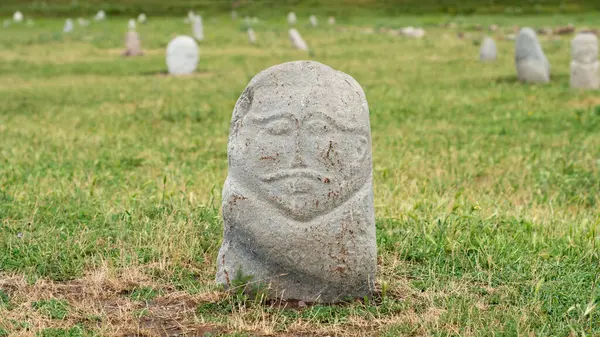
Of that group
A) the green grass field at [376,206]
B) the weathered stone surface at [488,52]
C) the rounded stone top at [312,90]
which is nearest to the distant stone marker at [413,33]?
the weathered stone surface at [488,52]

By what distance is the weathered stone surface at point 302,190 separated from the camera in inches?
181

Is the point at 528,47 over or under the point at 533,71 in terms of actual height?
over

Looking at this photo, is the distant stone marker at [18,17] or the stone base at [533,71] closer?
the stone base at [533,71]

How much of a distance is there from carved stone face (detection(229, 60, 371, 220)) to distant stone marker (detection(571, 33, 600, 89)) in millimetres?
11718

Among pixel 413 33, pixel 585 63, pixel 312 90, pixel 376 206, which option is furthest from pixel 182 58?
pixel 312 90

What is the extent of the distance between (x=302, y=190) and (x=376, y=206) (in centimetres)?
219

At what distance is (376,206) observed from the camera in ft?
21.9

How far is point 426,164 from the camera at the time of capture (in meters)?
9.21

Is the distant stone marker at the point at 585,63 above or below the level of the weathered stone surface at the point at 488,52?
above

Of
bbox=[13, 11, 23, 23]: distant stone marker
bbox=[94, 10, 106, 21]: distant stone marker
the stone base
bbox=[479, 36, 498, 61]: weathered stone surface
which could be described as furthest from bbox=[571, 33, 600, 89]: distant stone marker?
bbox=[13, 11, 23, 23]: distant stone marker

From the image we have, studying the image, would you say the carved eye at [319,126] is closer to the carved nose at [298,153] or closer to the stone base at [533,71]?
the carved nose at [298,153]

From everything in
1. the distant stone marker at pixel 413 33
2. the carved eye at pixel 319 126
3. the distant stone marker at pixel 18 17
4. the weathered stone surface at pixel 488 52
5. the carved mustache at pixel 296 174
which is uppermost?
the carved eye at pixel 319 126

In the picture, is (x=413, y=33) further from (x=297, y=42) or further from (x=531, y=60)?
(x=531, y=60)

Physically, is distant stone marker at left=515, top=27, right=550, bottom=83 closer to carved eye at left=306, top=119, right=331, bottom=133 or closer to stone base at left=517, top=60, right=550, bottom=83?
stone base at left=517, top=60, right=550, bottom=83
